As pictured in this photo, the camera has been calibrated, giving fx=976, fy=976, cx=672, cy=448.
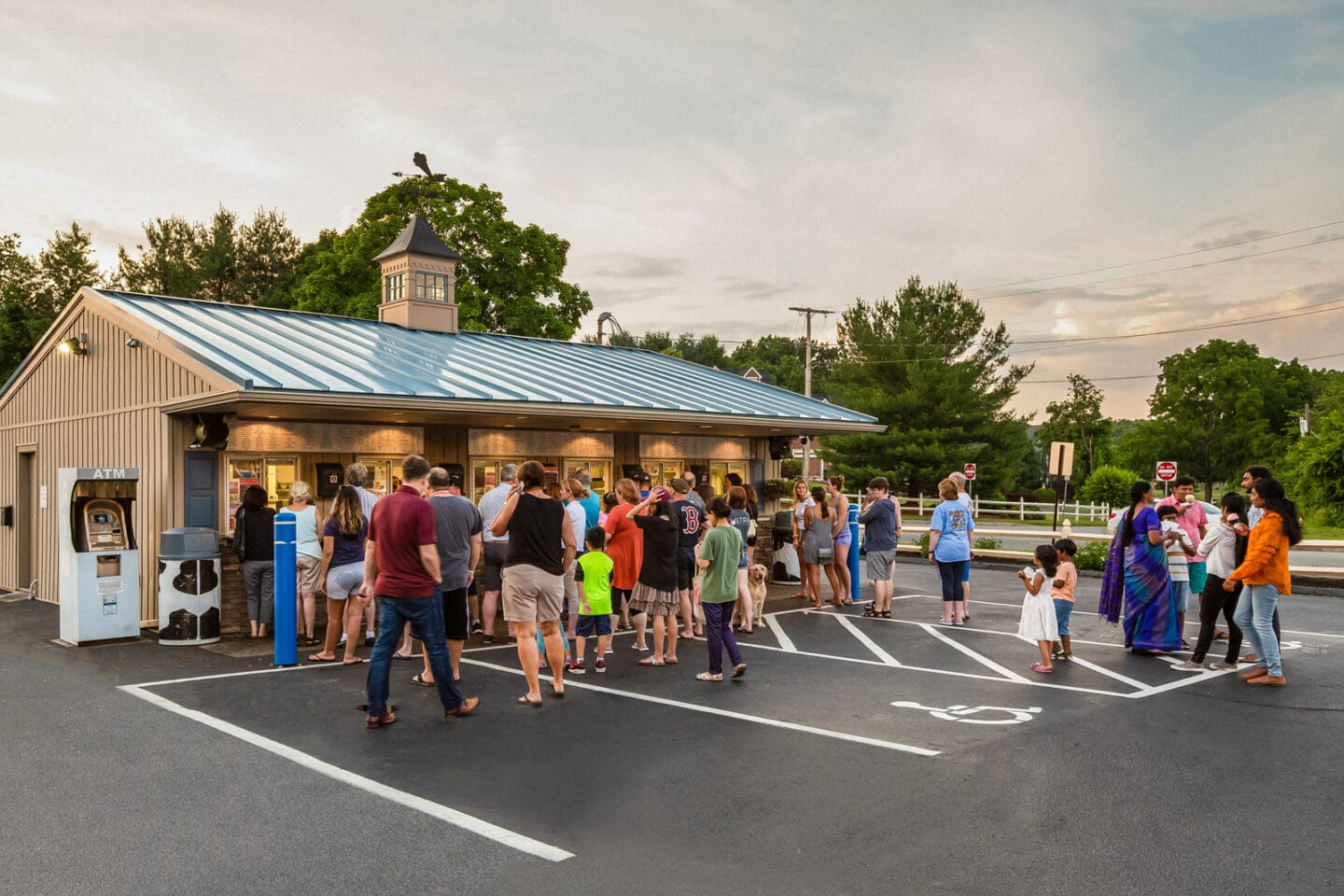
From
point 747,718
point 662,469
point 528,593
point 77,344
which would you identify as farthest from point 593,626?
point 77,344

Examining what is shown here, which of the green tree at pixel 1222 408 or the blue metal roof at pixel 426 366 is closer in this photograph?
the blue metal roof at pixel 426 366

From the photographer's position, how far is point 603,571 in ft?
30.3

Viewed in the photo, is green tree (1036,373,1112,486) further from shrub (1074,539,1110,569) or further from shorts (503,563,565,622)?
shorts (503,563,565,622)

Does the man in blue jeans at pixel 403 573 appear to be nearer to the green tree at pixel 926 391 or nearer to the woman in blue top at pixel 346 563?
the woman in blue top at pixel 346 563

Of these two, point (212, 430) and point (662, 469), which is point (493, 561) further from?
point (662, 469)

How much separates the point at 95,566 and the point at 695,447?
10122mm

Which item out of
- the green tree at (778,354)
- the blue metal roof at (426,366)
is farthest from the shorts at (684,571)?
the green tree at (778,354)

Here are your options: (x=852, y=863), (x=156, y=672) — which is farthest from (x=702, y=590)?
(x=156, y=672)

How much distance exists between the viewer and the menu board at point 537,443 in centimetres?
1510

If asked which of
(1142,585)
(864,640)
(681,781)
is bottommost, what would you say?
(864,640)

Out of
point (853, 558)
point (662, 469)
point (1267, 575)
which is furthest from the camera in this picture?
point (662, 469)

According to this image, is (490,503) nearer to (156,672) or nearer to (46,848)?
(156,672)

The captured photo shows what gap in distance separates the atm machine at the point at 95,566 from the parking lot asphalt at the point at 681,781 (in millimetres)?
1220

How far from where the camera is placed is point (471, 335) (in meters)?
20.0
